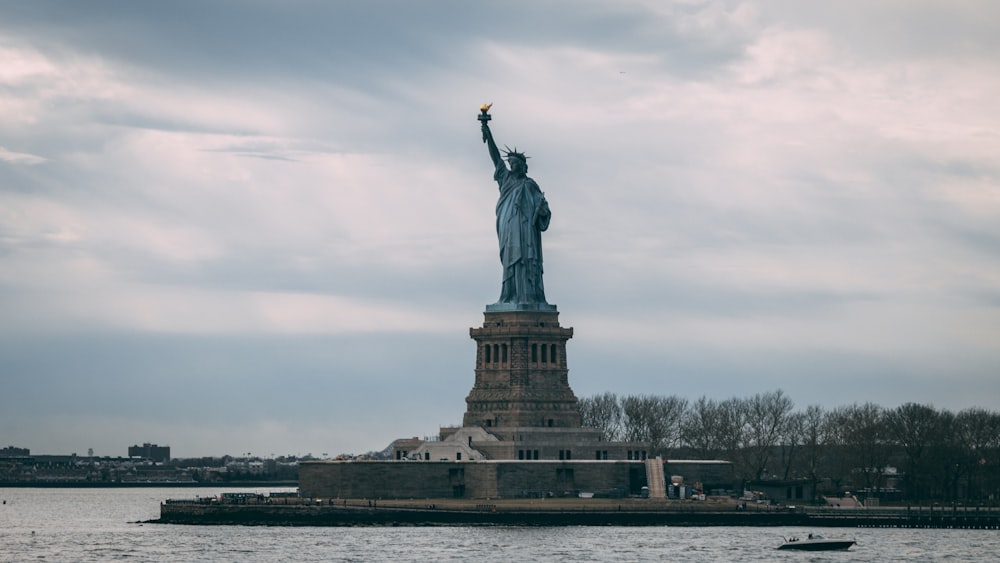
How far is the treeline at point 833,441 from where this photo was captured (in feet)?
467

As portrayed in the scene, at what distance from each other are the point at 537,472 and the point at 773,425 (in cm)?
4014

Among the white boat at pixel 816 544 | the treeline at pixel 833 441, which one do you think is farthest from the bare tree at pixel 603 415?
the white boat at pixel 816 544

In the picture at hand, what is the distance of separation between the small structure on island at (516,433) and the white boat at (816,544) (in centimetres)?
2066

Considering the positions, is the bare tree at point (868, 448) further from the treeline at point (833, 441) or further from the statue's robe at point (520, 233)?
the statue's robe at point (520, 233)

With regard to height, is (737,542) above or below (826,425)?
below

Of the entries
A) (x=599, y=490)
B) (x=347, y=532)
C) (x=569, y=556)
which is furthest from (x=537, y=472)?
(x=569, y=556)

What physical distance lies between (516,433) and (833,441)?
39105mm

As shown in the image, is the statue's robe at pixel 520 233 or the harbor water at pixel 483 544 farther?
the statue's robe at pixel 520 233

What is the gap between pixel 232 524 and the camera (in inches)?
4879

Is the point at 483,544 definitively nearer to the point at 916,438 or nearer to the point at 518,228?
the point at 518,228

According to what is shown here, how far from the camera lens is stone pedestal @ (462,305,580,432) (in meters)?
128

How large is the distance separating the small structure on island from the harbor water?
825 cm

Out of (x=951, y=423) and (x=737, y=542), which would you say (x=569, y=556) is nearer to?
(x=737, y=542)

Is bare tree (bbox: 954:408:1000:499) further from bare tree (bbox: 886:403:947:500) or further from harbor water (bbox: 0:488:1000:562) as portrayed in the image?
harbor water (bbox: 0:488:1000:562)
